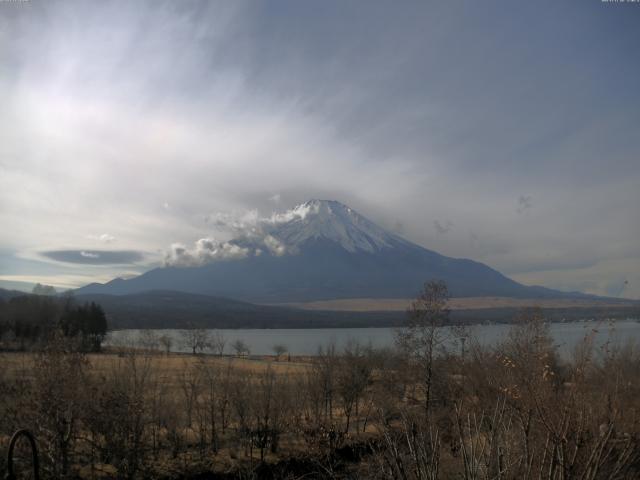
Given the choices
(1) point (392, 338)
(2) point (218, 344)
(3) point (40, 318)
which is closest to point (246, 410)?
(1) point (392, 338)

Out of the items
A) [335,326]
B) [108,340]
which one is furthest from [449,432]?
[335,326]

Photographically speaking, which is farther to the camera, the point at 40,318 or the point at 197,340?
the point at 197,340

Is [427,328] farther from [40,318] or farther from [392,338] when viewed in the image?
[40,318]

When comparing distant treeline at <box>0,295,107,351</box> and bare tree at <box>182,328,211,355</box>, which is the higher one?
distant treeline at <box>0,295,107,351</box>

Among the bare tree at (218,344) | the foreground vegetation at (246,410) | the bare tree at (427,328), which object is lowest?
the bare tree at (218,344)

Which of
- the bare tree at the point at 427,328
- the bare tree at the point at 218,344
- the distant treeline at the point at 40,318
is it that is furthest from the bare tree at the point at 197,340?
the bare tree at the point at 427,328

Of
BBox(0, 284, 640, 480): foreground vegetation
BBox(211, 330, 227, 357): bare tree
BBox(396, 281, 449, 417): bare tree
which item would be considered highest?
BBox(396, 281, 449, 417): bare tree

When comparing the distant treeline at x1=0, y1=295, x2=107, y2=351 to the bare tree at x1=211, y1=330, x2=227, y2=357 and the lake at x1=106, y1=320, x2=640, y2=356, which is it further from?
the bare tree at x1=211, y1=330, x2=227, y2=357

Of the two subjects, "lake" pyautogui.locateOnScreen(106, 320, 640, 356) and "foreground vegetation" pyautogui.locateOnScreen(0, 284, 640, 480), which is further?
"foreground vegetation" pyautogui.locateOnScreen(0, 284, 640, 480)

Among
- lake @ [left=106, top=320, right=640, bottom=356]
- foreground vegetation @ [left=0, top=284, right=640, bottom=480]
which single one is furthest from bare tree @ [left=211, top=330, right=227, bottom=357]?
foreground vegetation @ [left=0, top=284, right=640, bottom=480]

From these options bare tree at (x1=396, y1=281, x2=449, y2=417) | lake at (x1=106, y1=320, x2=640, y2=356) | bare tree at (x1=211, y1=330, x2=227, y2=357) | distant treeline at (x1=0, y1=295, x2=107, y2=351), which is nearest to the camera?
lake at (x1=106, y1=320, x2=640, y2=356)

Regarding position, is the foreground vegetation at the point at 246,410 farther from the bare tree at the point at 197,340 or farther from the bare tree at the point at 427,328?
the bare tree at the point at 197,340

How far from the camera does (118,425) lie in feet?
70.2

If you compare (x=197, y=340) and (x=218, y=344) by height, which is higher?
(x=197, y=340)
